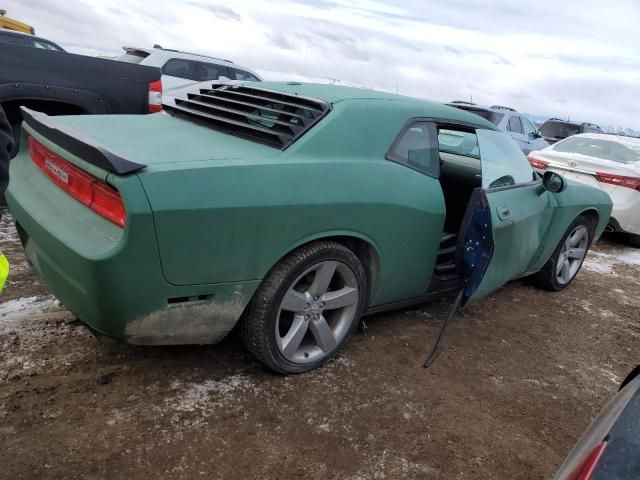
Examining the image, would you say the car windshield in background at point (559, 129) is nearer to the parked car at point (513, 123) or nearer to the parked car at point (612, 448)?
the parked car at point (513, 123)

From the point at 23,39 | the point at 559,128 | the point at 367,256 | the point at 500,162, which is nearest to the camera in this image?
the point at 367,256

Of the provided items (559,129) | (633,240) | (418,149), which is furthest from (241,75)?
(559,129)

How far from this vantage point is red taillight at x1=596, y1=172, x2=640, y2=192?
6.55 m

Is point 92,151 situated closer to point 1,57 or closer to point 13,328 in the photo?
point 13,328

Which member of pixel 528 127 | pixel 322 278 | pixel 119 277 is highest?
pixel 528 127

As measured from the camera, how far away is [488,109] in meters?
11.3

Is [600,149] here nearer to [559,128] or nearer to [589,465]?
[589,465]

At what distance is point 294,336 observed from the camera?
A: 2787mm

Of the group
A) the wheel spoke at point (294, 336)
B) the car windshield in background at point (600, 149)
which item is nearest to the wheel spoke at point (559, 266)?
the wheel spoke at point (294, 336)

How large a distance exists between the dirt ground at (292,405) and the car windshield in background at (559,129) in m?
15.4

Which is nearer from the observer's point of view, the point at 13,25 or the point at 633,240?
the point at 633,240

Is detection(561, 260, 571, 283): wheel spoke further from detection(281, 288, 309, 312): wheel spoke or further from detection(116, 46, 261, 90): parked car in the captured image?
detection(116, 46, 261, 90): parked car

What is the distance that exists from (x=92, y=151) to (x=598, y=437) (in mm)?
2065

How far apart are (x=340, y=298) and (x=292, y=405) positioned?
615 millimetres
